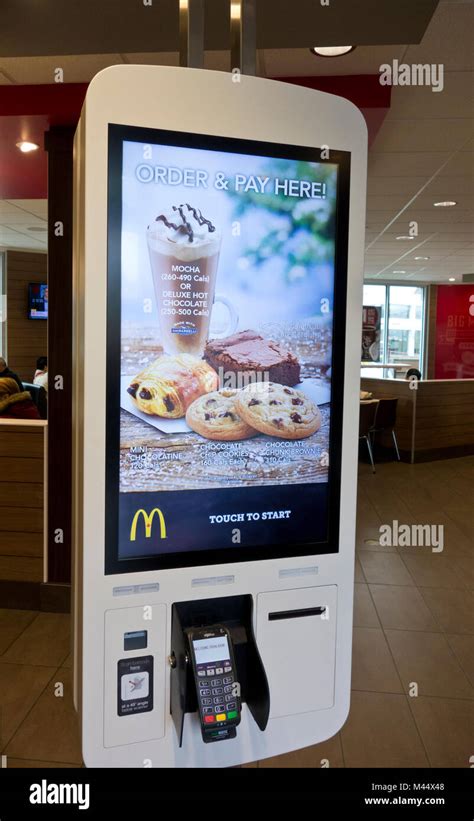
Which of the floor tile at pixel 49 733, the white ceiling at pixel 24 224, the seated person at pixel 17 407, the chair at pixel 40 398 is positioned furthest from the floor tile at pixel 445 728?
the white ceiling at pixel 24 224

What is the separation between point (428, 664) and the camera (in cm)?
309

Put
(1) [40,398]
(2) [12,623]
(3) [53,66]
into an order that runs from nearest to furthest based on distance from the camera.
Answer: (3) [53,66]
(2) [12,623]
(1) [40,398]

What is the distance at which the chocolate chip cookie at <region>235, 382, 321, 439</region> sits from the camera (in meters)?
1.50

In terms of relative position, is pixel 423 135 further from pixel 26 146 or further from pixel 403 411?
pixel 403 411

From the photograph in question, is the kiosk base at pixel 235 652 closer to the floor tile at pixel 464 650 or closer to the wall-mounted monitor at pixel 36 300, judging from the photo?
the floor tile at pixel 464 650

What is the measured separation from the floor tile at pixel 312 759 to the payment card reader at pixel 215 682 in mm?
1045

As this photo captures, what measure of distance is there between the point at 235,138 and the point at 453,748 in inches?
94.4

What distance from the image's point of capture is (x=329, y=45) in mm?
2541

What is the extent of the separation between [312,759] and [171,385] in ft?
5.65

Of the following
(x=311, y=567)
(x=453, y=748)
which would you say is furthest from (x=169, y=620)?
(x=453, y=748)

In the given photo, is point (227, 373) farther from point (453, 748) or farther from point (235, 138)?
point (453, 748)

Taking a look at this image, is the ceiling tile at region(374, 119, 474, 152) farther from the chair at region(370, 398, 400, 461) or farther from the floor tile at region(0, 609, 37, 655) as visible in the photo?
the floor tile at region(0, 609, 37, 655)

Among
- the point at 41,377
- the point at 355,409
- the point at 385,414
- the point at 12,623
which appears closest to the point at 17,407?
the point at 12,623

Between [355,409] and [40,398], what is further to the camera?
[40,398]
